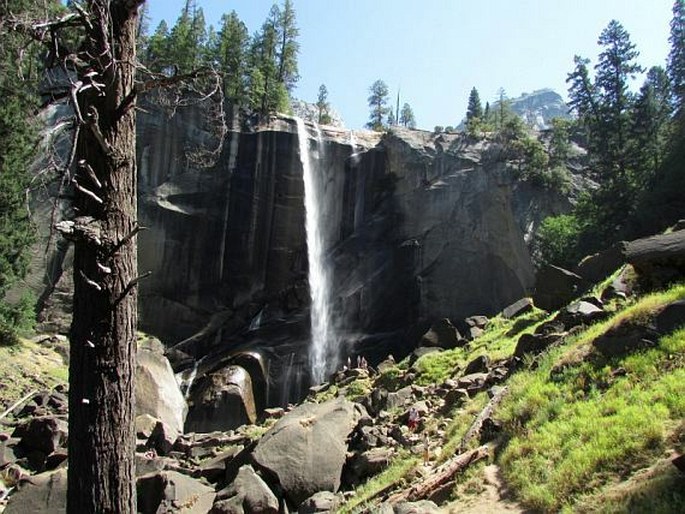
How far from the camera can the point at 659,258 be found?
41.7 ft

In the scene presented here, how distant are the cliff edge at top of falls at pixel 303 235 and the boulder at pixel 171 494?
67.0 feet

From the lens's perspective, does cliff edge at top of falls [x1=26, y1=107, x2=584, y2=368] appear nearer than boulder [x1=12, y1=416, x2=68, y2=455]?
No

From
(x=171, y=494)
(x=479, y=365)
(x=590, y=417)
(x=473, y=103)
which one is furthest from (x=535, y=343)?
(x=473, y=103)

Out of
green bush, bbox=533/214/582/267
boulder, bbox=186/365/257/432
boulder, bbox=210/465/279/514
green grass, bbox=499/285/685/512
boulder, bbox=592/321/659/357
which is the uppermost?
green bush, bbox=533/214/582/267

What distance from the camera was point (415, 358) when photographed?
22.5m

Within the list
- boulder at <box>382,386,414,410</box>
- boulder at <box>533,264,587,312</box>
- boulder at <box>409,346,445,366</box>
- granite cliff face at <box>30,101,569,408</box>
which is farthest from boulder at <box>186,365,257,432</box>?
boulder at <box>533,264,587,312</box>

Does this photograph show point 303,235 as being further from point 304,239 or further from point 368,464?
point 368,464

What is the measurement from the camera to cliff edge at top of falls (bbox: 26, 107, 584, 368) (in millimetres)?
34438

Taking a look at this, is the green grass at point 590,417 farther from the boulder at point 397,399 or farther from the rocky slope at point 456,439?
the boulder at point 397,399

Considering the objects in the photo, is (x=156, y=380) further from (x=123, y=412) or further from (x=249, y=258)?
(x=123, y=412)

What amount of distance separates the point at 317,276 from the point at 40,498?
25740mm

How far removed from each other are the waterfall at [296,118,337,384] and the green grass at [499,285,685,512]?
2247 centimetres

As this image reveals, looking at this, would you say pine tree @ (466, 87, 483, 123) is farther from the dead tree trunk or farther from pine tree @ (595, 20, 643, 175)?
the dead tree trunk

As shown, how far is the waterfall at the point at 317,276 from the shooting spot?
33031 mm
